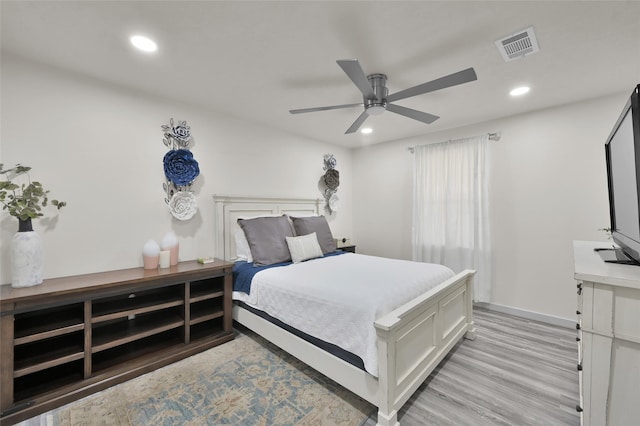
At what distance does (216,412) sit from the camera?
1.69m

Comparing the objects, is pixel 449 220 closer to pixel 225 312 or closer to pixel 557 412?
pixel 557 412

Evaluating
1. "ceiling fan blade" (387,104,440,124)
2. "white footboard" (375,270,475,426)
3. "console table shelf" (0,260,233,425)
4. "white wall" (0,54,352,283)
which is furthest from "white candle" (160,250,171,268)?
"ceiling fan blade" (387,104,440,124)

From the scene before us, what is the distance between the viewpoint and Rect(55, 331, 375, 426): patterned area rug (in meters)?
1.64

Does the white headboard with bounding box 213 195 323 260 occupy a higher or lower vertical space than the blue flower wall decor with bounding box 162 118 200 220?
lower

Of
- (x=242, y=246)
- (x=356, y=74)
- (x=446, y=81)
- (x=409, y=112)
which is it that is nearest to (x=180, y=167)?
(x=242, y=246)

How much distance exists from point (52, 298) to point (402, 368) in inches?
91.9

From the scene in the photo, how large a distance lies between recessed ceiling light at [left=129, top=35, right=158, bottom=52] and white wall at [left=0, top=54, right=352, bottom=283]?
54 cm

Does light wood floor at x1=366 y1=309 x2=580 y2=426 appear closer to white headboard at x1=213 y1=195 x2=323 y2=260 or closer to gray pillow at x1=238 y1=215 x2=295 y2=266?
gray pillow at x1=238 y1=215 x2=295 y2=266

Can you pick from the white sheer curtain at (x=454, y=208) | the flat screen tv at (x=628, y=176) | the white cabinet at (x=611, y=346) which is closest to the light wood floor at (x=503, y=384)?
the white cabinet at (x=611, y=346)

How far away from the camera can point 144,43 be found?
1811 mm

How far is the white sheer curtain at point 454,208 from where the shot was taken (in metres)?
3.36

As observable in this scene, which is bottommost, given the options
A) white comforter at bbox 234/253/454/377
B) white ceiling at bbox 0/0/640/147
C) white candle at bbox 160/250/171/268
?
white comforter at bbox 234/253/454/377

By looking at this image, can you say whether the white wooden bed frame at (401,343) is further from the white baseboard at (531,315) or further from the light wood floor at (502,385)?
the white baseboard at (531,315)

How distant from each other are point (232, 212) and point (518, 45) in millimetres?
3015
